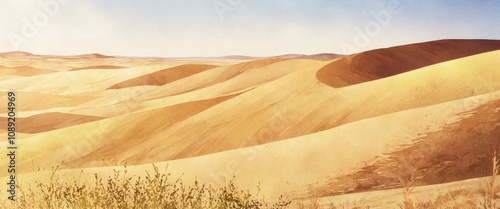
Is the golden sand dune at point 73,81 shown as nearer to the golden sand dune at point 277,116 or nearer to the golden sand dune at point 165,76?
the golden sand dune at point 165,76

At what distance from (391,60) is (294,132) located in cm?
781

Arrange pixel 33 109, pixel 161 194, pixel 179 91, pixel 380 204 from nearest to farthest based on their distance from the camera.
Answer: pixel 161 194, pixel 380 204, pixel 33 109, pixel 179 91

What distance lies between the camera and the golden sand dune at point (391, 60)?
16.8 meters

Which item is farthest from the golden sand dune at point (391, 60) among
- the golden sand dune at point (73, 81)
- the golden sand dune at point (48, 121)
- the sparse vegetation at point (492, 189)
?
the golden sand dune at point (73, 81)

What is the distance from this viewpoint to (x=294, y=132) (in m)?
12.3

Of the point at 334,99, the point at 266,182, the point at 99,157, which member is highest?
the point at 334,99

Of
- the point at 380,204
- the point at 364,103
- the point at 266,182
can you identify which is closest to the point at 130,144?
the point at 364,103

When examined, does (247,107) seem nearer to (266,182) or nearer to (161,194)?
Answer: (266,182)

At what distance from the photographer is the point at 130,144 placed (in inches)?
533

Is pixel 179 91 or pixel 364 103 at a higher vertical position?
pixel 179 91

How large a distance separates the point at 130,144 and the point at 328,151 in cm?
649

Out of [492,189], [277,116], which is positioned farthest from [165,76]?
[492,189]

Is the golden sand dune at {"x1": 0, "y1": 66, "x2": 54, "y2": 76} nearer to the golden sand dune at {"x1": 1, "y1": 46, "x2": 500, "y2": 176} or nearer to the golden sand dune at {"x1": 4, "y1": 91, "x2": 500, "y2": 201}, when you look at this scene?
the golden sand dune at {"x1": 1, "y1": 46, "x2": 500, "y2": 176}

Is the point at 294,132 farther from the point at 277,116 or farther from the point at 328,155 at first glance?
the point at 328,155
